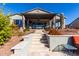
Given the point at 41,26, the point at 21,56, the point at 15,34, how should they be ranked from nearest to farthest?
the point at 21,56, the point at 15,34, the point at 41,26

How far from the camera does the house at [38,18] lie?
12766mm

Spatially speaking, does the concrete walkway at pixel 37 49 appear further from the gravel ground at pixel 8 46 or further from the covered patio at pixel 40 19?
the covered patio at pixel 40 19

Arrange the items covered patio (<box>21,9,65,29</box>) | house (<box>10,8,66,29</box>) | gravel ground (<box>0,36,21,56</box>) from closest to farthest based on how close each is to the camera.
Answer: gravel ground (<box>0,36,21,56</box>) → house (<box>10,8,66,29</box>) → covered patio (<box>21,9,65,29</box>)

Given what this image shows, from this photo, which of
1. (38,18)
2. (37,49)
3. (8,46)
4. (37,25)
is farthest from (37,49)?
(37,25)

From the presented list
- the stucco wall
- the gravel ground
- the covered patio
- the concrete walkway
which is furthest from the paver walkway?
the covered patio

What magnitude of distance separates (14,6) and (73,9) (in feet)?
8.99

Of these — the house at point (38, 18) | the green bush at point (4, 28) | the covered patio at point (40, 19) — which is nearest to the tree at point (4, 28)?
the green bush at point (4, 28)

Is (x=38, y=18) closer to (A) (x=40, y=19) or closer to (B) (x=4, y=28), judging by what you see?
(A) (x=40, y=19)

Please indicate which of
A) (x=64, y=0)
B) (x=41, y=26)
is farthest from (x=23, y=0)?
(x=41, y=26)

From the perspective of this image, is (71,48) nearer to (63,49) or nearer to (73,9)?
(63,49)

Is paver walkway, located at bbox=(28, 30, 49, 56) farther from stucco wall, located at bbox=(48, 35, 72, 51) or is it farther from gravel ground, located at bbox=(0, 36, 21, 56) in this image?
gravel ground, located at bbox=(0, 36, 21, 56)

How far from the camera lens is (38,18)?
18094 millimetres

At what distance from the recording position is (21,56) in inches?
226

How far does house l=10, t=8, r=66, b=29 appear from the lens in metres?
12.8
